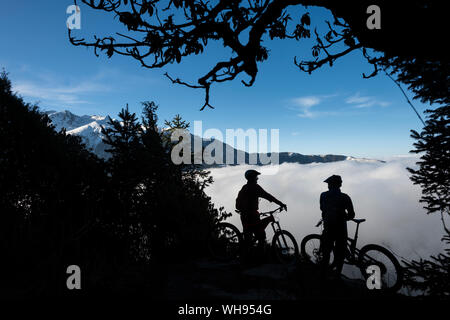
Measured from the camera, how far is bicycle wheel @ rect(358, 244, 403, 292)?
Answer: 455cm

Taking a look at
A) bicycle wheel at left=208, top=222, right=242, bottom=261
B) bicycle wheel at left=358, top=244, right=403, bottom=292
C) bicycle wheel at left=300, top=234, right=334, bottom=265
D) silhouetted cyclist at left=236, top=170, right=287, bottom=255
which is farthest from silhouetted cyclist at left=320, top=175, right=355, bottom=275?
bicycle wheel at left=208, top=222, right=242, bottom=261

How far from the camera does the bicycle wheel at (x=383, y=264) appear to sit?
455 centimetres

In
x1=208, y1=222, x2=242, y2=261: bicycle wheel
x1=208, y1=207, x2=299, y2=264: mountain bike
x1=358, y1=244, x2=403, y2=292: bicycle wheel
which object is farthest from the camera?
x1=208, y1=222, x2=242, y2=261: bicycle wheel

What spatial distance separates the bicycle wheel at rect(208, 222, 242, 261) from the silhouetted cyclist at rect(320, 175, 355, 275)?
94.9 inches

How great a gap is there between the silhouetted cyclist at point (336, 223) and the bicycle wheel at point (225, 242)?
2.41 m

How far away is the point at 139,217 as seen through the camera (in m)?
11.4

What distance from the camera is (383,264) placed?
4.82 metres

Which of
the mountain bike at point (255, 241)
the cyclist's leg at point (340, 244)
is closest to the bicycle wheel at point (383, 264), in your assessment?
the cyclist's leg at point (340, 244)

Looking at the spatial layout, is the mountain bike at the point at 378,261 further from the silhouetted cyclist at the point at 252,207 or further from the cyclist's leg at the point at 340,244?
the silhouetted cyclist at the point at 252,207

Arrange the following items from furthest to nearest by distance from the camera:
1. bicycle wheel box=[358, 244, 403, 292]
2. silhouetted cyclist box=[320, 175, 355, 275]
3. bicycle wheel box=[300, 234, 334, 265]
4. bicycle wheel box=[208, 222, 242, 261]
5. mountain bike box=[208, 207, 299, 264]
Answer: bicycle wheel box=[208, 222, 242, 261] → mountain bike box=[208, 207, 299, 264] → bicycle wheel box=[300, 234, 334, 265] → silhouetted cyclist box=[320, 175, 355, 275] → bicycle wheel box=[358, 244, 403, 292]

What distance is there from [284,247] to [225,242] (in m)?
2.02

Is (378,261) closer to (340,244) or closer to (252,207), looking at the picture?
(340,244)

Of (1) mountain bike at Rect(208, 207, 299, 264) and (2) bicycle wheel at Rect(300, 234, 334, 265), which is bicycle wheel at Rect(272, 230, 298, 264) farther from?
(2) bicycle wheel at Rect(300, 234, 334, 265)
